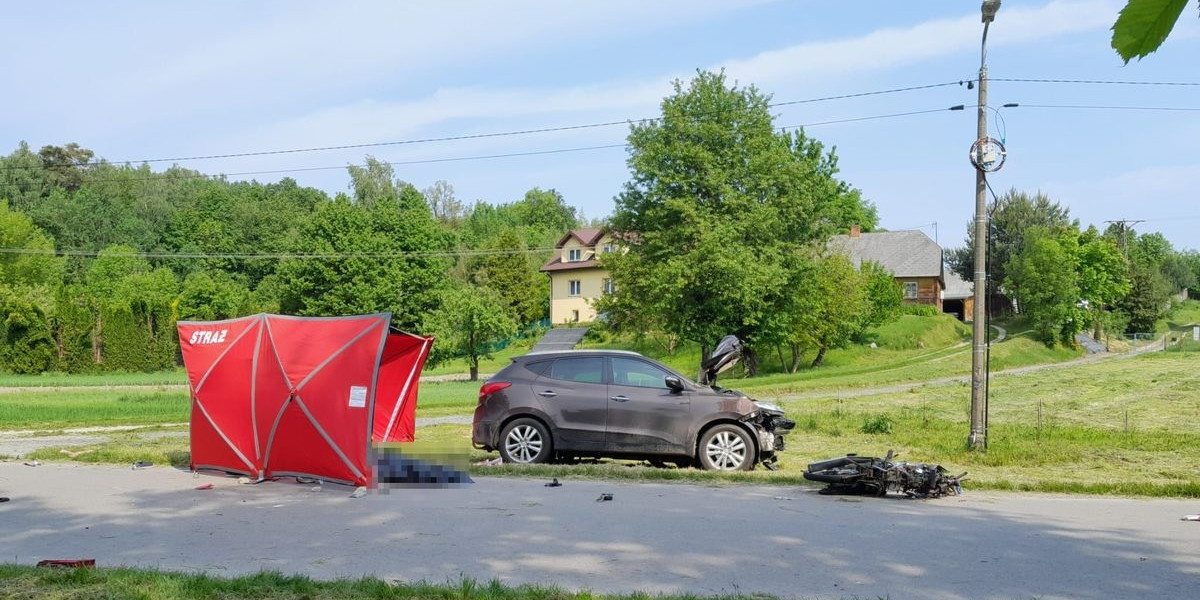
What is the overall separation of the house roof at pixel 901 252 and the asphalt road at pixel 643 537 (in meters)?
68.1

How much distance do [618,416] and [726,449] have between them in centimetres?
158

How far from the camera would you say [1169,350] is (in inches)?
2026

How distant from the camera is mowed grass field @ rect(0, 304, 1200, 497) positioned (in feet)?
43.9

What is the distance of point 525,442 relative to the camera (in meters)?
13.8

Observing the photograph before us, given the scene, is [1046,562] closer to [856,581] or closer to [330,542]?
[856,581]

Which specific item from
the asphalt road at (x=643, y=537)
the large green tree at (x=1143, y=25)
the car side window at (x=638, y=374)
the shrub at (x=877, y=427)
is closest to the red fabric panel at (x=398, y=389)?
the car side window at (x=638, y=374)

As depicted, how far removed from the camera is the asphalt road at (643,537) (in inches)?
264

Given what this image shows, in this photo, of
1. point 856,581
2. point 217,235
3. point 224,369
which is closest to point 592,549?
point 856,581

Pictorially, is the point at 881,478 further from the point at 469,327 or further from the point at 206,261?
the point at 206,261

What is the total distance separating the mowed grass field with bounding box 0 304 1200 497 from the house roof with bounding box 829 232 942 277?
31813mm

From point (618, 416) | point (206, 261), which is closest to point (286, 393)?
point (618, 416)

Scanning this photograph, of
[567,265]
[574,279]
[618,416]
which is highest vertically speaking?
[567,265]

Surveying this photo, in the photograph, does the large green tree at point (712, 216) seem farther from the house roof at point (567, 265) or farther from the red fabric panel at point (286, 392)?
the house roof at point (567, 265)

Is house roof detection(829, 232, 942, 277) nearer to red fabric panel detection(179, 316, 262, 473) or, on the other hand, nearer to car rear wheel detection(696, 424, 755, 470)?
car rear wheel detection(696, 424, 755, 470)
